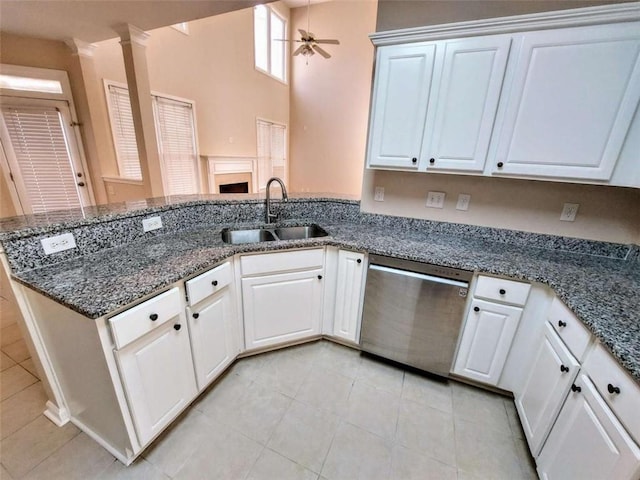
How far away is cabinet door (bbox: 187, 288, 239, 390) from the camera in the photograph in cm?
141

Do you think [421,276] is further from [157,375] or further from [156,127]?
[156,127]

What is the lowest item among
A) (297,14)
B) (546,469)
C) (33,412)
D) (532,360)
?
(33,412)

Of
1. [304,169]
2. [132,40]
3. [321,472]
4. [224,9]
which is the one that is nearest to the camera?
[321,472]

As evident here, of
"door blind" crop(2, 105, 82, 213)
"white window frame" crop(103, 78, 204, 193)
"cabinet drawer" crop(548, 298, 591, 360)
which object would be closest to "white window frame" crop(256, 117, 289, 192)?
"white window frame" crop(103, 78, 204, 193)

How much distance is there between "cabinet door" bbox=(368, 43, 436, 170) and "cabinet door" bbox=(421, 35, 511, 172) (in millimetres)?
82

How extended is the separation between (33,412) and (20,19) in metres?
3.58

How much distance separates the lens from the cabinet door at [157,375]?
1.10 m

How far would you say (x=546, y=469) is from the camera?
1.12m

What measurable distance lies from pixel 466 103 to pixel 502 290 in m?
1.07

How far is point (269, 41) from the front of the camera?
6.25m

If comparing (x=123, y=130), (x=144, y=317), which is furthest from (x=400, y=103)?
(x=123, y=130)

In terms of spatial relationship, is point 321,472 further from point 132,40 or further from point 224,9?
point 132,40

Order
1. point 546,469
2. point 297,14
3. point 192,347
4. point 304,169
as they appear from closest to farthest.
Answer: point 546,469 → point 192,347 → point 297,14 → point 304,169

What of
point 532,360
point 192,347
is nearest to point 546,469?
point 532,360
